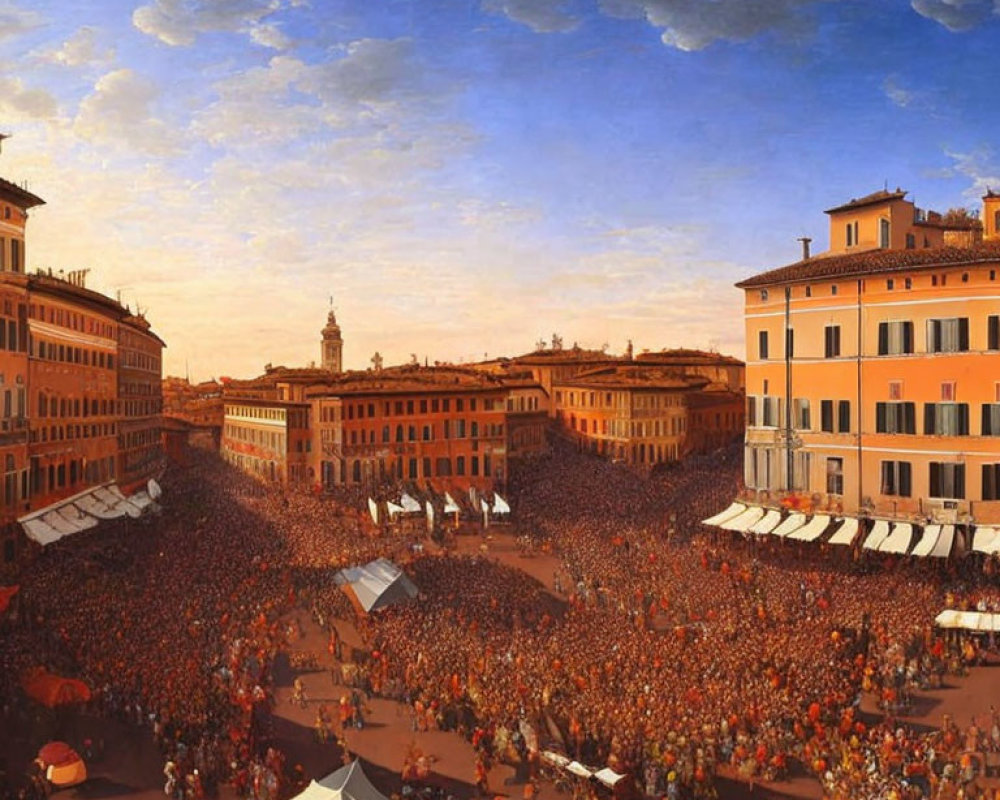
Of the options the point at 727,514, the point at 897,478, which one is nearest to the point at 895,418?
the point at 897,478

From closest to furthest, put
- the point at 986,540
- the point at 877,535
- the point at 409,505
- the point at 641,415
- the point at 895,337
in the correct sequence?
the point at 986,540, the point at 877,535, the point at 895,337, the point at 409,505, the point at 641,415

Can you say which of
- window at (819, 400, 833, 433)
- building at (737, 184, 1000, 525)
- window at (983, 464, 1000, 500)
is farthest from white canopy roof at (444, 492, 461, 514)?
window at (983, 464, 1000, 500)

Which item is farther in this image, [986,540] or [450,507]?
[450,507]

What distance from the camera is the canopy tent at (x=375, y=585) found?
29.6m

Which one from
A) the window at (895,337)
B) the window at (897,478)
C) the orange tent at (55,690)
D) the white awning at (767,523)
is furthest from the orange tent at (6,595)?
the window at (895,337)

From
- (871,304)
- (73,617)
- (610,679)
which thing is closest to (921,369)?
(871,304)

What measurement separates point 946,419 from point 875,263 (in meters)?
6.04

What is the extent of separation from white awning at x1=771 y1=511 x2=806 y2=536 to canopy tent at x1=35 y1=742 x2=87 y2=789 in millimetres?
23861

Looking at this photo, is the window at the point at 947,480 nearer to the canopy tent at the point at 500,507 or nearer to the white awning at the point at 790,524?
the white awning at the point at 790,524

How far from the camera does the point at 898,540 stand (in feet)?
110

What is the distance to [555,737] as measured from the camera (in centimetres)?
2258

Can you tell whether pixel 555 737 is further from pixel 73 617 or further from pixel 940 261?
pixel 940 261

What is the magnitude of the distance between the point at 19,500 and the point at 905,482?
29729 mm

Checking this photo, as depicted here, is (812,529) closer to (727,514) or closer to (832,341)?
(727,514)
